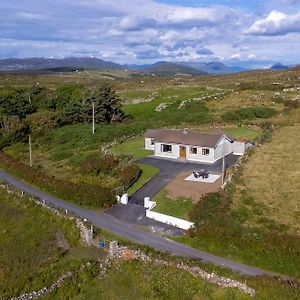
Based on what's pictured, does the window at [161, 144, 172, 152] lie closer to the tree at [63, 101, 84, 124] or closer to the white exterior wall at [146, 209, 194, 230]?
the white exterior wall at [146, 209, 194, 230]

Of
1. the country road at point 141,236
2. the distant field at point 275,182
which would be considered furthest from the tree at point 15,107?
the distant field at point 275,182

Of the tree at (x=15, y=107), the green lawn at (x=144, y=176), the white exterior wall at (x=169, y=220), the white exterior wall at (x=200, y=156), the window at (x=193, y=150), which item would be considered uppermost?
the tree at (x=15, y=107)

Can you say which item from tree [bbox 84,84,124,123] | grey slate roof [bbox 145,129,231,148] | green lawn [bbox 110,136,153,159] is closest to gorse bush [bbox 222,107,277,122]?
tree [bbox 84,84,124,123]

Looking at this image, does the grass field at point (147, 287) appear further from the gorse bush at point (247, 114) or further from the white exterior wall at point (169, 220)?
the gorse bush at point (247, 114)

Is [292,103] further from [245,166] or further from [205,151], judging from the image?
[245,166]

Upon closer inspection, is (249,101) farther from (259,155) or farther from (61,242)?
(61,242)

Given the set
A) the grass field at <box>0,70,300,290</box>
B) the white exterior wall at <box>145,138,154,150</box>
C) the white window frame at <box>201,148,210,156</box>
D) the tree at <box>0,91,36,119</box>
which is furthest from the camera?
the tree at <box>0,91,36,119</box>

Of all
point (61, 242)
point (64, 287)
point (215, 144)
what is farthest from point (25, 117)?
point (64, 287)

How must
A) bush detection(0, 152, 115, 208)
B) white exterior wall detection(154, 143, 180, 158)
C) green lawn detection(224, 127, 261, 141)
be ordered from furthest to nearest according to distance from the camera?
green lawn detection(224, 127, 261, 141) < white exterior wall detection(154, 143, 180, 158) < bush detection(0, 152, 115, 208)

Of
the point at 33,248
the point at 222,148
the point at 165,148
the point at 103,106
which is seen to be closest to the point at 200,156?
the point at 222,148
